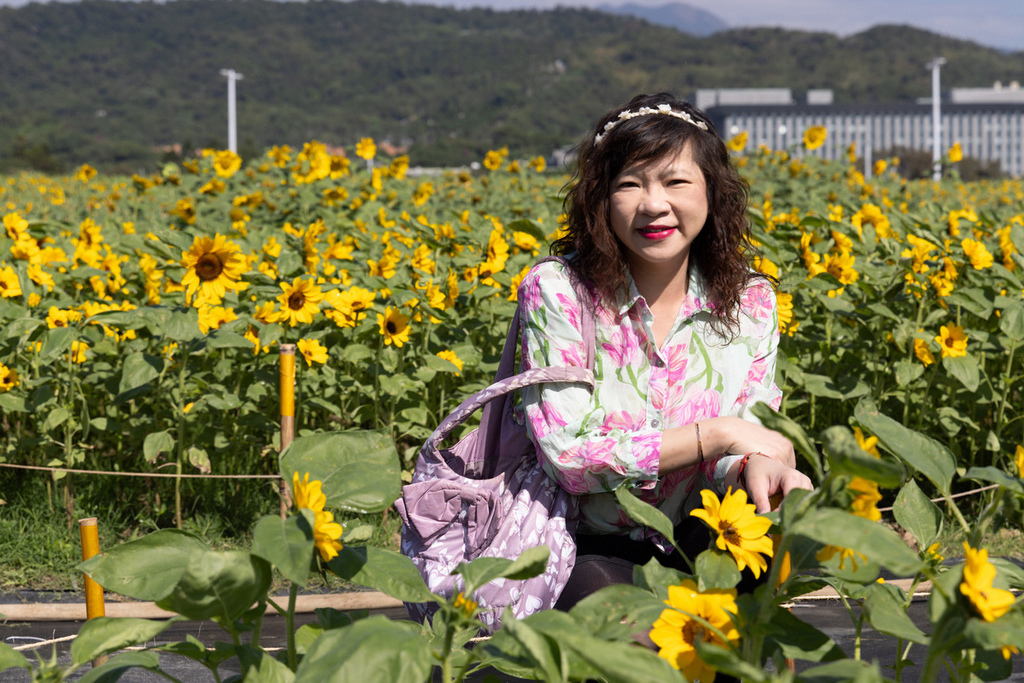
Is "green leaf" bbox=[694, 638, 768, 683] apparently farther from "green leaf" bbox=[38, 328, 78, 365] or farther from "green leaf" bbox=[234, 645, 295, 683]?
"green leaf" bbox=[38, 328, 78, 365]

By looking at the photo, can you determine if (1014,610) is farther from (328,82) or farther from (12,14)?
(12,14)

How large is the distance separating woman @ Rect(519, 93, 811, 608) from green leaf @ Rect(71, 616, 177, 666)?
716 millimetres

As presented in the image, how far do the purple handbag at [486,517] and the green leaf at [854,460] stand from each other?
794 mm

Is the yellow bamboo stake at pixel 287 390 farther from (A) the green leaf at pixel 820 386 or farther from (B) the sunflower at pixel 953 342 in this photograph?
(B) the sunflower at pixel 953 342

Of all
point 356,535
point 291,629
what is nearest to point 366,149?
point 356,535

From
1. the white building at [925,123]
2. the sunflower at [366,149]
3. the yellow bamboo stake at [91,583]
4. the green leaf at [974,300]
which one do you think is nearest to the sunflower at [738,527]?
the yellow bamboo stake at [91,583]

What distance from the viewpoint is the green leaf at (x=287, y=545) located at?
70cm

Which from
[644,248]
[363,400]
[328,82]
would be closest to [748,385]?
[644,248]

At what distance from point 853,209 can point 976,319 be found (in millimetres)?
1302

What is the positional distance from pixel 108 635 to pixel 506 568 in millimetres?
324

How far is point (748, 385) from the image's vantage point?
1.61 meters

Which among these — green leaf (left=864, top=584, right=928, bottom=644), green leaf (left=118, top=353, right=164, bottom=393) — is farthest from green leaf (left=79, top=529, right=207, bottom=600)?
green leaf (left=118, top=353, right=164, bottom=393)

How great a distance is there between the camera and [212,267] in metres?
2.15

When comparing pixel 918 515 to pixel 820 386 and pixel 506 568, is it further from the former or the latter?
pixel 820 386
